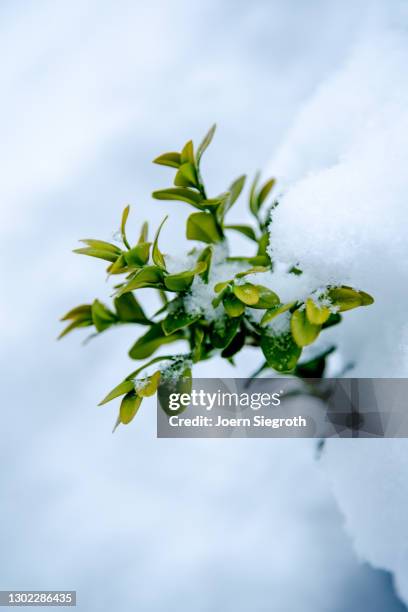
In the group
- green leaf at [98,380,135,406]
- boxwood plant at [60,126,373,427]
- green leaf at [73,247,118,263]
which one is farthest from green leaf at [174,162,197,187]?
green leaf at [98,380,135,406]

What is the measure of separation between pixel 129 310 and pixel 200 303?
0.32ft

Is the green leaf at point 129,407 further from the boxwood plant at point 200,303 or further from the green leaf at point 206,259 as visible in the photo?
the green leaf at point 206,259

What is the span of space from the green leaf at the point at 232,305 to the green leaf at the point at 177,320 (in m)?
0.04

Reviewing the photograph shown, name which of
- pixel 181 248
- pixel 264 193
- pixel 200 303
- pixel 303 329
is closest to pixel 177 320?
pixel 200 303

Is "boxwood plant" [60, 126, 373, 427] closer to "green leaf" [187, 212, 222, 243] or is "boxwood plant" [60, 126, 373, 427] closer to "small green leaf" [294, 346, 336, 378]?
"green leaf" [187, 212, 222, 243]

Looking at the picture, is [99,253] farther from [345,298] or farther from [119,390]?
[345,298]

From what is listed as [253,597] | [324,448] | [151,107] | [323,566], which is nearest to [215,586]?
[253,597]

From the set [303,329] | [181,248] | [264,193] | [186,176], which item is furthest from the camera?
[181,248]

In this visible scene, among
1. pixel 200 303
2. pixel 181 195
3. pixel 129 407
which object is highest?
pixel 181 195

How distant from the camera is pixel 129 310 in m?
0.62

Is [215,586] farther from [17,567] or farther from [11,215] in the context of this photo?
[11,215]

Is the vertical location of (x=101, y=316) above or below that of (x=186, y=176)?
below

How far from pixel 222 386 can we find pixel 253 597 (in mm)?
354

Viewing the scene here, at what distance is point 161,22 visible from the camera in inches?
40.4
